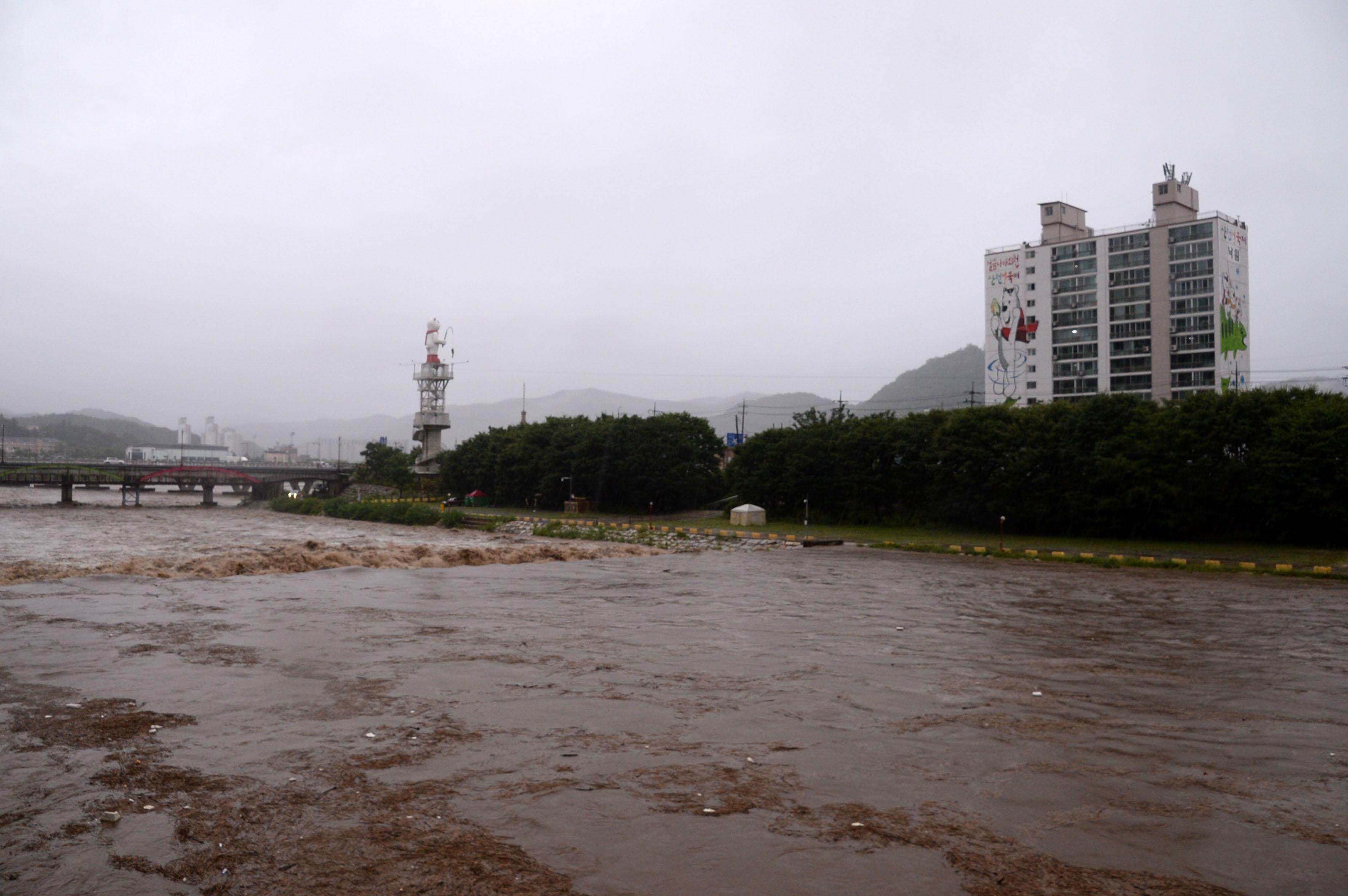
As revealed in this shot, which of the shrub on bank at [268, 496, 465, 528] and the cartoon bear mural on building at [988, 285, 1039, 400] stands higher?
the cartoon bear mural on building at [988, 285, 1039, 400]

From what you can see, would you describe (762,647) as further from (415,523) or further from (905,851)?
(415,523)

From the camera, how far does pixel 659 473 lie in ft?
265

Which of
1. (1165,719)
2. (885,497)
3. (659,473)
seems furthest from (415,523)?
(1165,719)

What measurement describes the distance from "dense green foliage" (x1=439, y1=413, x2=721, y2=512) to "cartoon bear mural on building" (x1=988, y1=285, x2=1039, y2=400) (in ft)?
164

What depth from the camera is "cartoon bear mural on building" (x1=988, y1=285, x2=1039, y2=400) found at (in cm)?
11550

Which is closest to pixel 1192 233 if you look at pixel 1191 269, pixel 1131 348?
pixel 1191 269

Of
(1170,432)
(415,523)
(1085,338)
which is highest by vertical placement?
(1085,338)

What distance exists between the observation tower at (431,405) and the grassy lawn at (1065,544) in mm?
60987

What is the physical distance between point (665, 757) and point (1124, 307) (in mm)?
112156

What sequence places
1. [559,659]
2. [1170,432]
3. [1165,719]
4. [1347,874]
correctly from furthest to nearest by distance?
[1170,432]
[559,659]
[1165,719]
[1347,874]

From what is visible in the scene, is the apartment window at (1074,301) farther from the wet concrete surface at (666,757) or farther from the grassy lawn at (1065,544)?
the wet concrete surface at (666,757)

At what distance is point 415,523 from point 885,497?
4339 cm

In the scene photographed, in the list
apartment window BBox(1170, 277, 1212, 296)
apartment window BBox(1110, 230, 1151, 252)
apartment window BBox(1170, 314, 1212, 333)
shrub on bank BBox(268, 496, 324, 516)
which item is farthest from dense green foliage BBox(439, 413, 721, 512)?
apartment window BBox(1170, 277, 1212, 296)

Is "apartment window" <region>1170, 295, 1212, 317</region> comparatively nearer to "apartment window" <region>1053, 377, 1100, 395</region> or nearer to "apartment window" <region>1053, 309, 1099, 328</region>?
"apartment window" <region>1053, 309, 1099, 328</region>
